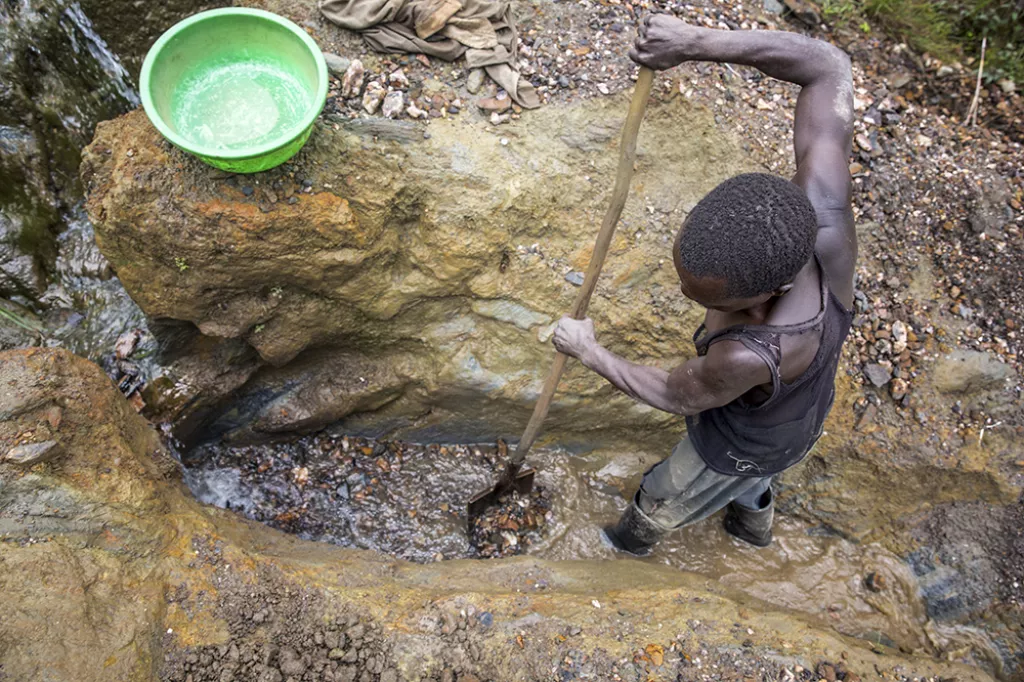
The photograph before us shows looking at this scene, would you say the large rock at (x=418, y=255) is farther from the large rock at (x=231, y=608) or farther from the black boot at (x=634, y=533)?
the large rock at (x=231, y=608)

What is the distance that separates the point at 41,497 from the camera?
2123mm

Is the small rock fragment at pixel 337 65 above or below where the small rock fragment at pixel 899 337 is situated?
above

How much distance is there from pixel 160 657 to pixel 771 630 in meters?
2.11

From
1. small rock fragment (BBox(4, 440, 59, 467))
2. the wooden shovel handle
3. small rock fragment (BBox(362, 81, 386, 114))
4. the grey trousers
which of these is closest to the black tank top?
the grey trousers

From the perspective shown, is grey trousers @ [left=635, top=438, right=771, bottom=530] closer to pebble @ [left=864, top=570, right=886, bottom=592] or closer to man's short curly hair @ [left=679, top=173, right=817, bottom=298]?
pebble @ [left=864, top=570, right=886, bottom=592]

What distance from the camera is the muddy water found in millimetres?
3059

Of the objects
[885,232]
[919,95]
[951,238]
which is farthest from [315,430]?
[919,95]

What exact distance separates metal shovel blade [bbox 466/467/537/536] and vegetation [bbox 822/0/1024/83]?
2990 millimetres

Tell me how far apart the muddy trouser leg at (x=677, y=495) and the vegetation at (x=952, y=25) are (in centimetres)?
270

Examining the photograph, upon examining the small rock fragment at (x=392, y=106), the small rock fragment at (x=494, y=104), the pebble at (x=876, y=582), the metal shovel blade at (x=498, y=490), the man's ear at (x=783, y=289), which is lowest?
the pebble at (x=876, y=582)

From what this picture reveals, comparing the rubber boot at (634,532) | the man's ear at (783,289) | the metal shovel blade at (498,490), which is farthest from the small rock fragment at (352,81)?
the rubber boot at (634,532)

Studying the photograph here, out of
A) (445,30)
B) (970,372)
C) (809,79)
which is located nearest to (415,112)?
(445,30)

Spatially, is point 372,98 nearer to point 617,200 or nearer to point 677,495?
point 617,200

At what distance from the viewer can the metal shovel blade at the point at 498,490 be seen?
317 cm
